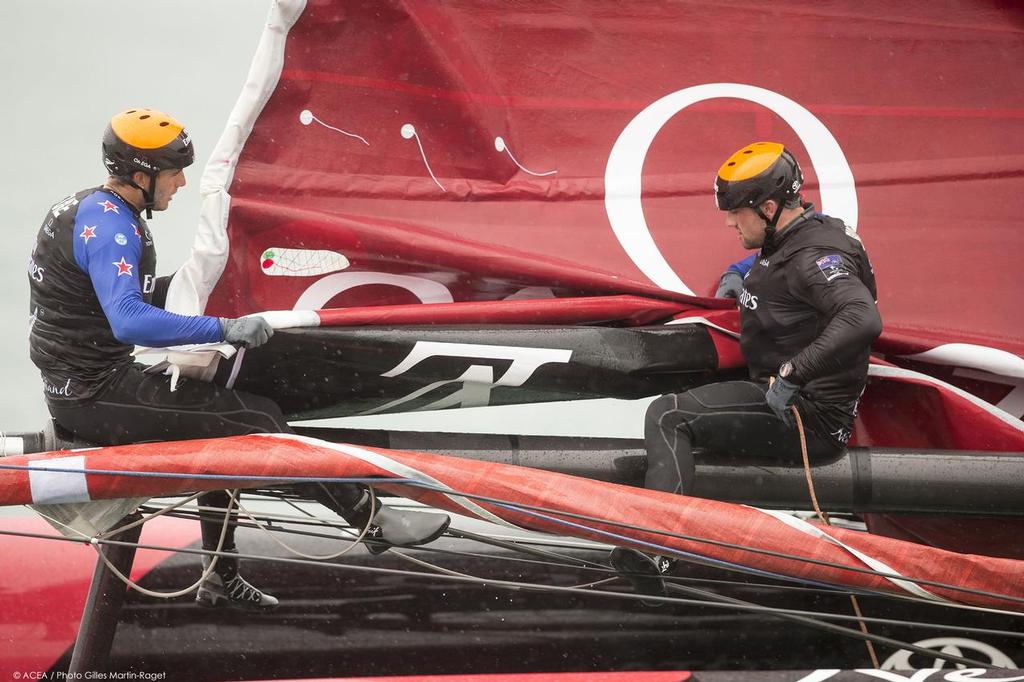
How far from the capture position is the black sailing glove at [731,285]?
311 centimetres

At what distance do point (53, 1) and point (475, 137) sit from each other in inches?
127

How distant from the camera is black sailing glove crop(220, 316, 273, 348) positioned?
A: 101 inches

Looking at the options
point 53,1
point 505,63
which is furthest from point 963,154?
point 53,1

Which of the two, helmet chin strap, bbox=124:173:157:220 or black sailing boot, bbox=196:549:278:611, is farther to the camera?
black sailing boot, bbox=196:549:278:611

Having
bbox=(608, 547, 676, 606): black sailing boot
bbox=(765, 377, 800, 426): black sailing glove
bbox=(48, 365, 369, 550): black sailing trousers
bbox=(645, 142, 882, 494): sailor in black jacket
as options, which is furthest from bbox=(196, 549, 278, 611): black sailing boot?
bbox=(765, 377, 800, 426): black sailing glove

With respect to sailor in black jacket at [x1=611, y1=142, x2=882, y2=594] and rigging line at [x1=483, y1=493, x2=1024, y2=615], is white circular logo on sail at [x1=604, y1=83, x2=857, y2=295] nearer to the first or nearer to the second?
sailor in black jacket at [x1=611, y1=142, x2=882, y2=594]

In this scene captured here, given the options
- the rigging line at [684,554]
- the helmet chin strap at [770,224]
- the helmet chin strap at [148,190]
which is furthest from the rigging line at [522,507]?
the helmet chin strap at [770,224]

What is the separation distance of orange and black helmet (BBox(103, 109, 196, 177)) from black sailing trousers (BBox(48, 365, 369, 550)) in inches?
18.1

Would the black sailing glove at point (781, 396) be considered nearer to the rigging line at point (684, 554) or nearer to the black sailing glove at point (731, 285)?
the rigging line at point (684, 554)

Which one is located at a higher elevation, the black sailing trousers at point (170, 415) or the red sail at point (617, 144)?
the red sail at point (617, 144)

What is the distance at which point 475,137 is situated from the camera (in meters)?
3.26

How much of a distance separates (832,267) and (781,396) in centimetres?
30

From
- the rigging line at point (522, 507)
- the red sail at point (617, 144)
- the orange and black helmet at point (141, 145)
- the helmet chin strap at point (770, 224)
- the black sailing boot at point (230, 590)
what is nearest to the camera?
the rigging line at point (522, 507)

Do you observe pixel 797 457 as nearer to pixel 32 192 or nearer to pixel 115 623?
pixel 115 623
